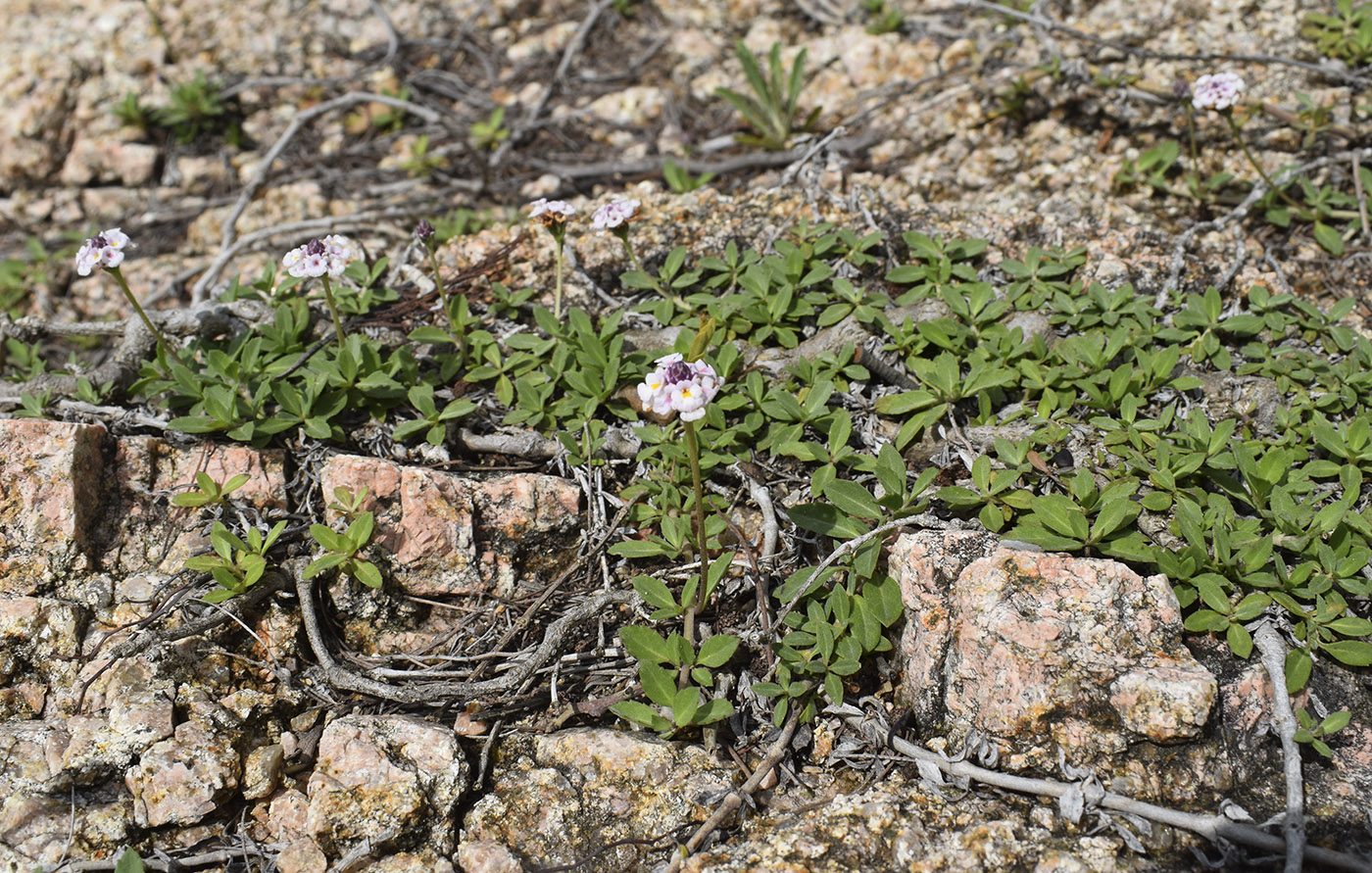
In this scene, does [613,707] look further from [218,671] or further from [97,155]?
[97,155]

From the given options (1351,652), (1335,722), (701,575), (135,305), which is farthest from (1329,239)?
(135,305)

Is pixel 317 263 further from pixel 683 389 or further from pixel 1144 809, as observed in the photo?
pixel 1144 809

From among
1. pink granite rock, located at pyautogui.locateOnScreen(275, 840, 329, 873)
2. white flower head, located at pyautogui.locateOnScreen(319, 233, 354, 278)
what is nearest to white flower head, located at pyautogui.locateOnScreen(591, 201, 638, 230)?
white flower head, located at pyautogui.locateOnScreen(319, 233, 354, 278)

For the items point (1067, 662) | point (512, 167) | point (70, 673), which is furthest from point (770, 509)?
point (512, 167)

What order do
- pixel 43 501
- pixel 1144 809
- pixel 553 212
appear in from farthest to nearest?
pixel 553 212 < pixel 43 501 < pixel 1144 809

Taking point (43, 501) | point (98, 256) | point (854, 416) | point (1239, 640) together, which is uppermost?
point (98, 256)

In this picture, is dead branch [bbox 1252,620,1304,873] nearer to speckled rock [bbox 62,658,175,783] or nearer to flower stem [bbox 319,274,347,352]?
speckled rock [bbox 62,658,175,783]
